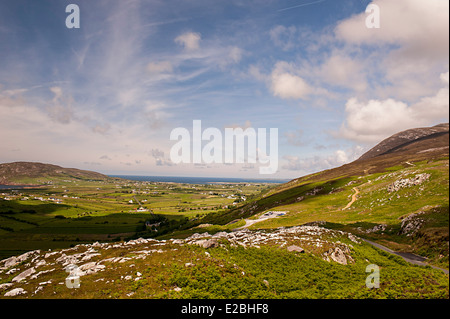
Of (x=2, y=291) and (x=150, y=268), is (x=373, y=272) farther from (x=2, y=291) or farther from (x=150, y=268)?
(x=2, y=291)

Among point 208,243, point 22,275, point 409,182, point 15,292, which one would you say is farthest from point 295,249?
point 409,182

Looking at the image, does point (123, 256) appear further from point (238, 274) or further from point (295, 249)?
point (295, 249)

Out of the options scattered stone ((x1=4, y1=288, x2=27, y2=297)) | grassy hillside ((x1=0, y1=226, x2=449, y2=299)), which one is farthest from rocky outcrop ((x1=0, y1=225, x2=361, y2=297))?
grassy hillside ((x1=0, y1=226, x2=449, y2=299))

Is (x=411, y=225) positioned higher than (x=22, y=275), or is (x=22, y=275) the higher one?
(x=411, y=225)

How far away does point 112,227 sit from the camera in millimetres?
A: 137375

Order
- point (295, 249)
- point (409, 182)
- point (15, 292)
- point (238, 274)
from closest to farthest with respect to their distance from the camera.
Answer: point (15, 292), point (238, 274), point (295, 249), point (409, 182)

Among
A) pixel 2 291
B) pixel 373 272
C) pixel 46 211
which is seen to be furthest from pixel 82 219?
pixel 373 272

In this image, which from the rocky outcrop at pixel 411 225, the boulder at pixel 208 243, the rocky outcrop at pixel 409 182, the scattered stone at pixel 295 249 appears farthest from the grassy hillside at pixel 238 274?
the rocky outcrop at pixel 409 182

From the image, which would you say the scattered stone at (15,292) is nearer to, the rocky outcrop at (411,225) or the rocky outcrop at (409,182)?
the rocky outcrop at (411,225)

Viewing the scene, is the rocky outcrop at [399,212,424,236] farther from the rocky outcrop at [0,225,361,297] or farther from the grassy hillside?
the rocky outcrop at [0,225,361,297]

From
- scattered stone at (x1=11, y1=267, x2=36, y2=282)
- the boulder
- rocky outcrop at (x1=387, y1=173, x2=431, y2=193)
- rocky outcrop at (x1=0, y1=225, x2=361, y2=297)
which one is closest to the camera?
rocky outcrop at (x1=0, y1=225, x2=361, y2=297)

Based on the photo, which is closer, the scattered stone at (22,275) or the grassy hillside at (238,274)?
the grassy hillside at (238,274)
